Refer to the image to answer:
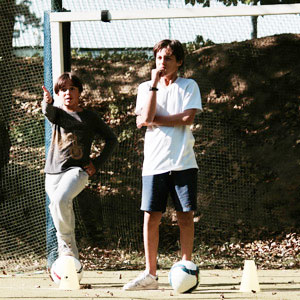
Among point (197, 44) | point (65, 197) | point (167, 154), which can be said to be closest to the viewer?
point (167, 154)

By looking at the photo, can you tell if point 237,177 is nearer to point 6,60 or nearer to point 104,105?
point 104,105

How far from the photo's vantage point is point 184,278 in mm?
A: 4301

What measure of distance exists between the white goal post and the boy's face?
0.81m

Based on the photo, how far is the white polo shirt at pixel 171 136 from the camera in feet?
14.8

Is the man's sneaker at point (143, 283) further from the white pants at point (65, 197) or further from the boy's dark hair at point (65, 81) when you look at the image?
the boy's dark hair at point (65, 81)

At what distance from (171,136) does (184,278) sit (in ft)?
3.21

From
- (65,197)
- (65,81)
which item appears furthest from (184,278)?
(65,81)

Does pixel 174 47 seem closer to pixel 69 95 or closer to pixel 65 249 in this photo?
pixel 69 95

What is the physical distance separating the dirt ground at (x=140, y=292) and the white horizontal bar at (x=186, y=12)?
2227 mm

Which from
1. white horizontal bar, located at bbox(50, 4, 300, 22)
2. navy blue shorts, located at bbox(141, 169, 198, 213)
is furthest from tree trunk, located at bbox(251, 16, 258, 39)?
navy blue shorts, located at bbox(141, 169, 198, 213)

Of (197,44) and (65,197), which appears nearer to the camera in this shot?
(65,197)

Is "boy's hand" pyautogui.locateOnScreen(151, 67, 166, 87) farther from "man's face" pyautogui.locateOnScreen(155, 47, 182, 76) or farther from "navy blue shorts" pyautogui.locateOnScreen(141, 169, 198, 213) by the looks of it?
"navy blue shorts" pyautogui.locateOnScreen(141, 169, 198, 213)

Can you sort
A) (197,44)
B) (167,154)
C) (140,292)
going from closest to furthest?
(140,292), (167,154), (197,44)

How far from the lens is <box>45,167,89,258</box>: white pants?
486 centimetres
